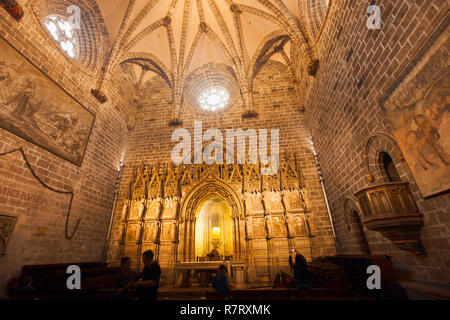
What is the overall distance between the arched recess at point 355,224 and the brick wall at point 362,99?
164 millimetres

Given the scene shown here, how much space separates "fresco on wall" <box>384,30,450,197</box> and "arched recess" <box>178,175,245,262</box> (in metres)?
6.16

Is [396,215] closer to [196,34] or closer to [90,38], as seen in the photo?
[196,34]

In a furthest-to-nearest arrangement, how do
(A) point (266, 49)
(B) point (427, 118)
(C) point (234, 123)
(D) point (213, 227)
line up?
(A) point (266, 49)
(C) point (234, 123)
(D) point (213, 227)
(B) point (427, 118)

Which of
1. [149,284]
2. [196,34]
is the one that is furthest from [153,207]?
[196,34]

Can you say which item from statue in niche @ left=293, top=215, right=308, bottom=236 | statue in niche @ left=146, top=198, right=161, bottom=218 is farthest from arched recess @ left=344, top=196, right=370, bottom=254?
statue in niche @ left=146, top=198, right=161, bottom=218

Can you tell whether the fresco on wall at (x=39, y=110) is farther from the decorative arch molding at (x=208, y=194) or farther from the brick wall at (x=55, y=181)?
the decorative arch molding at (x=208, y=194)

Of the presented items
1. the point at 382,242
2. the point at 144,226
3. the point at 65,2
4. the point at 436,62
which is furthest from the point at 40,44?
the point at 382,242

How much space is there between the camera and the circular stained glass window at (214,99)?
1263 centimetres

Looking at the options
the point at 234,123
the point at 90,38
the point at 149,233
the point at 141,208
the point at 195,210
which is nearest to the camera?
the point at 149,233

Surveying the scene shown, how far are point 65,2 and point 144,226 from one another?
10.3 metres

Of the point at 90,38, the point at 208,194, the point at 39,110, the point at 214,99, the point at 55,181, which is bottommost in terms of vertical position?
the point at 55,181

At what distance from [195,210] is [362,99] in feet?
25.2

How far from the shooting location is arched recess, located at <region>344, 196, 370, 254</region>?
6340mm

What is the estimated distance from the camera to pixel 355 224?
6.70 m
